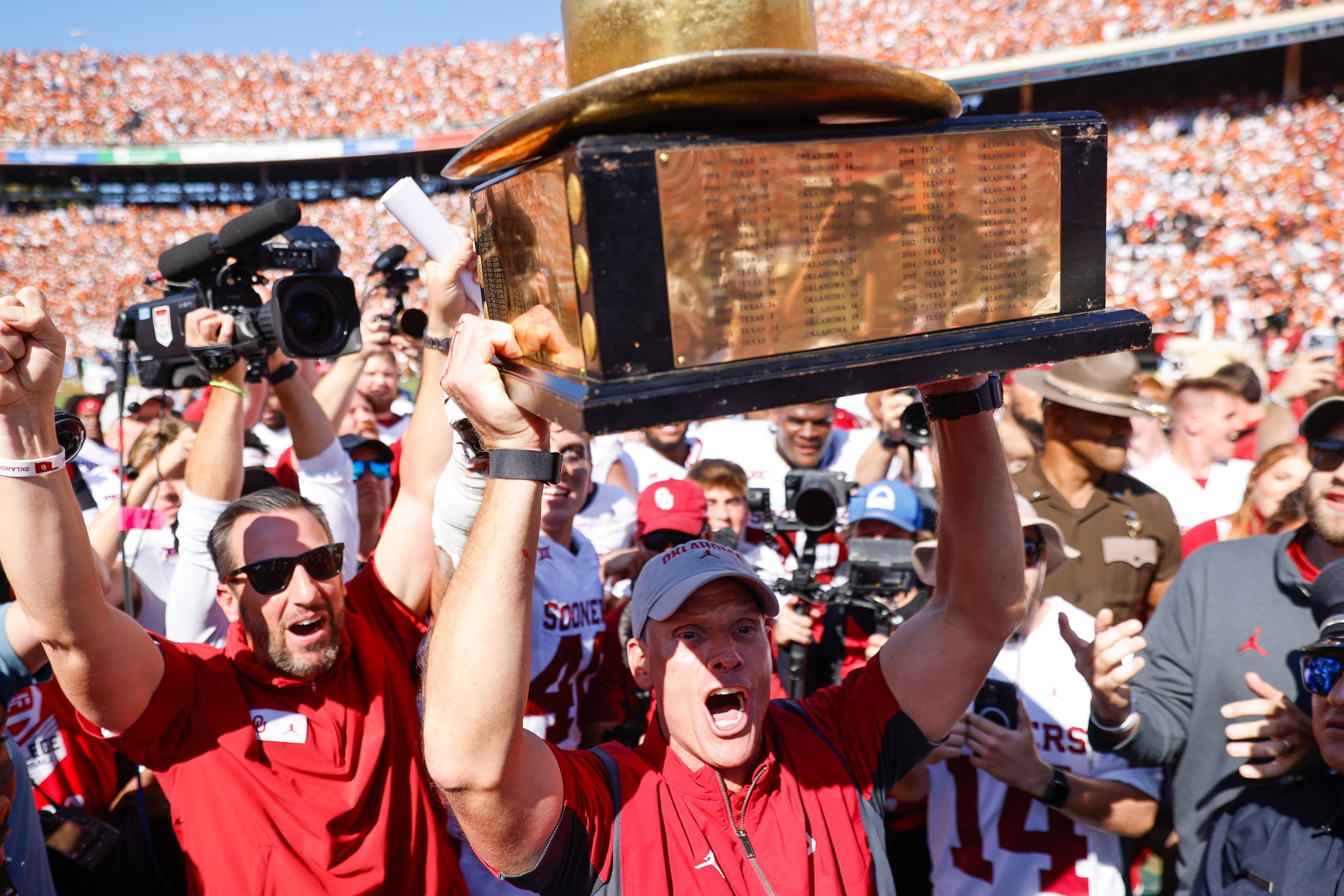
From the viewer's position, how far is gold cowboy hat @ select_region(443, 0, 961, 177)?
123cm

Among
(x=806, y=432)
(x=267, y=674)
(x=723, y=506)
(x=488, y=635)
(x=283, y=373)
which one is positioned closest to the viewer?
(x=488, y=635)

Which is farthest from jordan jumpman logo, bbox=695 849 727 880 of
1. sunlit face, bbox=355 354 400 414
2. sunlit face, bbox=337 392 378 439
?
sunlit face, bbox=355 354 400 414

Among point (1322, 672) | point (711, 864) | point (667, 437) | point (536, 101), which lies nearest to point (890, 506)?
point (1322, 672)

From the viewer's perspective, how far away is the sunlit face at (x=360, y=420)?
17.9 feet

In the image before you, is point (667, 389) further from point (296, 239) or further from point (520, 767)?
point (296, 239)

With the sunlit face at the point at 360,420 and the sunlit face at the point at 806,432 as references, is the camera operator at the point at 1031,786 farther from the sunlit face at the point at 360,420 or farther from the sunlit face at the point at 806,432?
the sunlit face at the point at 360,420

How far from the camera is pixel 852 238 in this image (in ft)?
4.60

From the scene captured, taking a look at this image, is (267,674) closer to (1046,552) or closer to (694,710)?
(694,710)

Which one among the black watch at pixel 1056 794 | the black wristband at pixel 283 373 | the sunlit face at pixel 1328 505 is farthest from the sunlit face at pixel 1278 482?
the black wristband at pixel 283 373

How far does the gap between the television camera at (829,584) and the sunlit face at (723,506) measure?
0.50 metres

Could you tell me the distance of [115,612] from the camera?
6.80 ft

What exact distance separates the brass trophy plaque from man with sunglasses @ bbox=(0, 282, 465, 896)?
1.18 meters

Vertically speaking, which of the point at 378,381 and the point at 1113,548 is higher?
the point at 378,381

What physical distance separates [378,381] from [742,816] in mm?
4635
